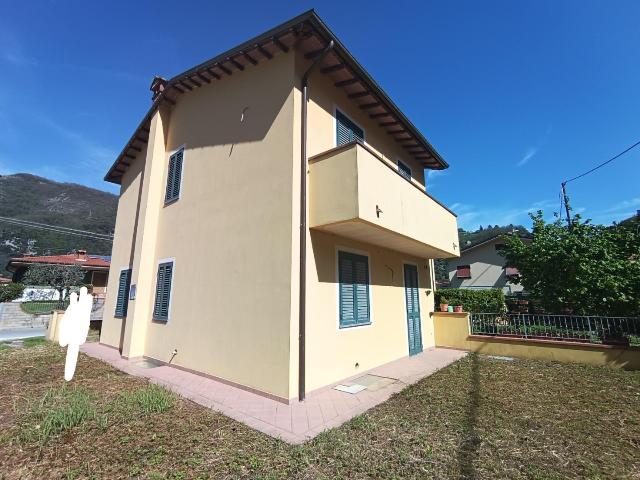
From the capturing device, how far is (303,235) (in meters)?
6.12

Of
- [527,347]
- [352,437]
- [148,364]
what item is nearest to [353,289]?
[352,437]

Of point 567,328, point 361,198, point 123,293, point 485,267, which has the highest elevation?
point 485,267

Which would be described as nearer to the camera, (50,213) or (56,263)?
(56,263)

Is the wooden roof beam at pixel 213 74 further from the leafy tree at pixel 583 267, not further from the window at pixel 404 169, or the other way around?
the leafy tree at pixel 583 267

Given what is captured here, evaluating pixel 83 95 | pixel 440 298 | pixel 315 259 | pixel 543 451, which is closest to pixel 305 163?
pixel 315 259

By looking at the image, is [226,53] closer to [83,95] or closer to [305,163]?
[305,163]

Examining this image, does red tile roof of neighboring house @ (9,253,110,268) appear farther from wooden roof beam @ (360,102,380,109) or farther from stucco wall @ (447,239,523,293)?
stucco wall @ (447,239,523,293)

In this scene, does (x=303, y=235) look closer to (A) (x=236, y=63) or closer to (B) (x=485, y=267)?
(A) (x=236, y=63)

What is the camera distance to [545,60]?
31.5ft

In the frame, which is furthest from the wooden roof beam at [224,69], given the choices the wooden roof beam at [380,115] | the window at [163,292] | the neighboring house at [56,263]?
the neighboring house at [56,263]

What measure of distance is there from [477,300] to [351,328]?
11305mm

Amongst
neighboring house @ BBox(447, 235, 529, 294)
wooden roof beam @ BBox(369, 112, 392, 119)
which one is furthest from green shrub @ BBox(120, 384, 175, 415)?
neighboring house @ BBox(447, 235, 529, 294)

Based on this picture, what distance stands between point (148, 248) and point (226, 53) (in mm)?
6059

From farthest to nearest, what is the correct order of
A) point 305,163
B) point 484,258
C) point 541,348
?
point 484,258, point 541,348, point 305,163
